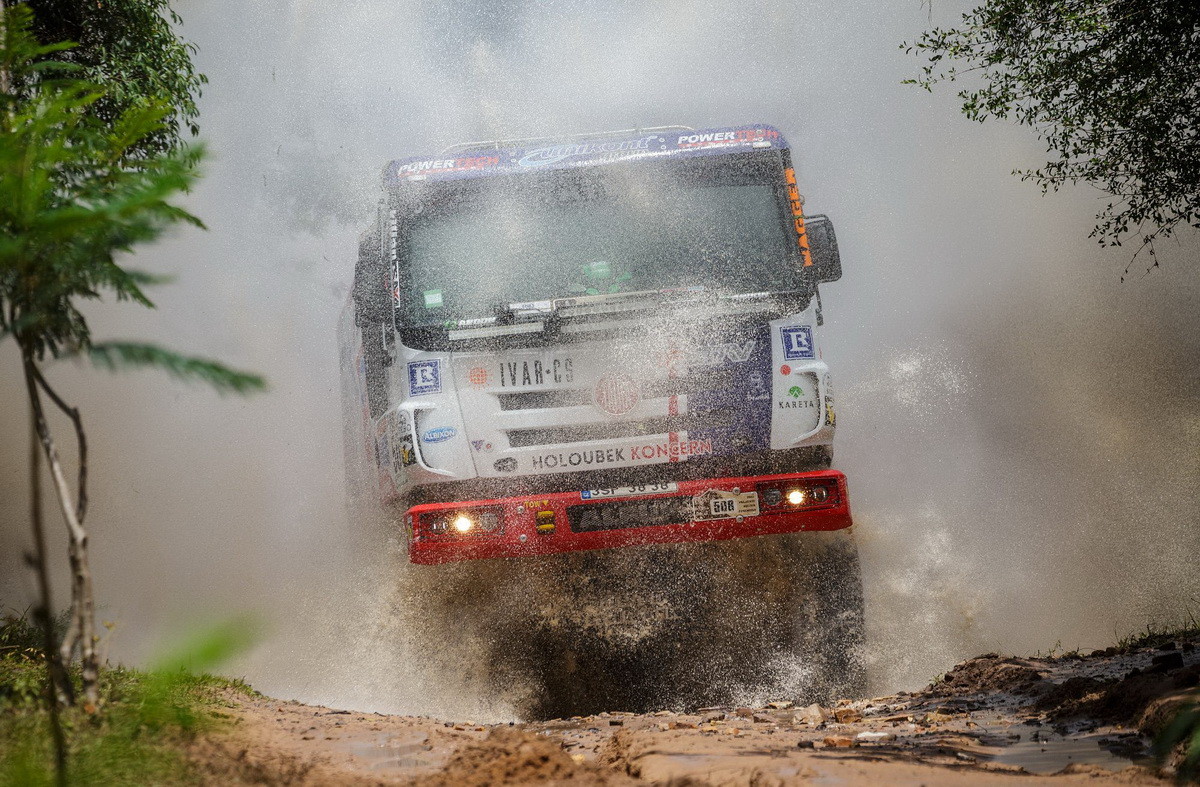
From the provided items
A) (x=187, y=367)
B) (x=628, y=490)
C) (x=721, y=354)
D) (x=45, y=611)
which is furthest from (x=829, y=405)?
(x=45, y=611)

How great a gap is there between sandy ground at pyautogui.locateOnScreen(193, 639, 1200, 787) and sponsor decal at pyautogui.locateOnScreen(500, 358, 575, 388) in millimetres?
2002

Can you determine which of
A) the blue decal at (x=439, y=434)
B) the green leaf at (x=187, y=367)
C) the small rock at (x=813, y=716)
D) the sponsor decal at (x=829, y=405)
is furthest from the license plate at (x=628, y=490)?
the green leaf at (x=187, y=367)

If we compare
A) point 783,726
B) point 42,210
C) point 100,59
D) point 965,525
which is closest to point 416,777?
point 42,210

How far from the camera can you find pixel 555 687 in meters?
6.04

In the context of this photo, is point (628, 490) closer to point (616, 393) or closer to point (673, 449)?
point (673, 449)

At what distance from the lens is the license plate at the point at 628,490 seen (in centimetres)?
569

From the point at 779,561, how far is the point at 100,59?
6987mm

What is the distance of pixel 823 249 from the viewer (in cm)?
604

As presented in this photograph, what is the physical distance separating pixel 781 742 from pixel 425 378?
9.80ft

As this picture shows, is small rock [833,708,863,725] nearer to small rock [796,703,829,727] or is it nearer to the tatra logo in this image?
small rock [796,703,829,727]

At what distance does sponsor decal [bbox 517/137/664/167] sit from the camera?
6.21m

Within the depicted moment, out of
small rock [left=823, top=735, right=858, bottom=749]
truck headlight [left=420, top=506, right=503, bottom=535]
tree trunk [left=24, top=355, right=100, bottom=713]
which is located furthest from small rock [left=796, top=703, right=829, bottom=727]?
tree trunk [left=24, top=355, right=100, bottom=713]

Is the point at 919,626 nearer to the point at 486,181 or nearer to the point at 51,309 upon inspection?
the point at 486,181

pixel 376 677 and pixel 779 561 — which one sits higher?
pixel 779 561
